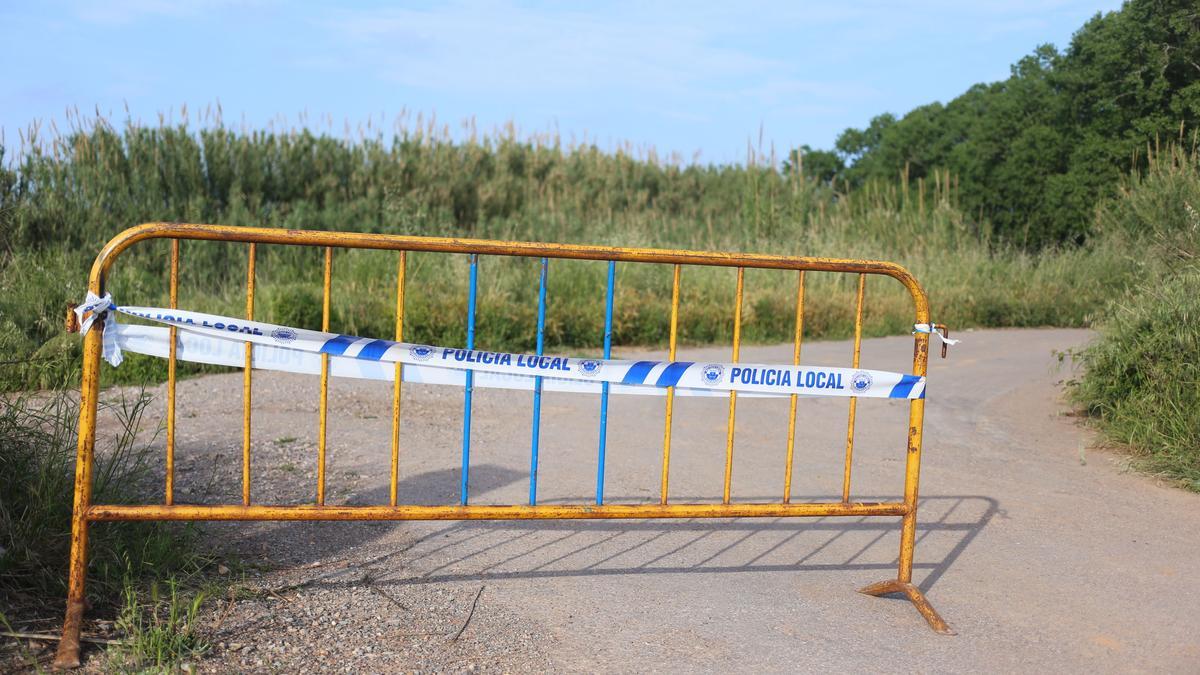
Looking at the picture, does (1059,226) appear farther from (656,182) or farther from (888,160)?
(888,160)

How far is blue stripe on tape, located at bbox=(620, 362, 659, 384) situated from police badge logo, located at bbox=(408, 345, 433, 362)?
0.90 metres

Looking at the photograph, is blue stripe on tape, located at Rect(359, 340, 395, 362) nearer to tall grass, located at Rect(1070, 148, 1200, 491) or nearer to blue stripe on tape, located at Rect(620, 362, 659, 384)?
blue stripe on tape, located at Rect(620, 362, 659, 384)

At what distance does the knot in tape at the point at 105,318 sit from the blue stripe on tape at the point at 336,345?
817mm

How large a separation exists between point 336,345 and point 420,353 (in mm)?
366

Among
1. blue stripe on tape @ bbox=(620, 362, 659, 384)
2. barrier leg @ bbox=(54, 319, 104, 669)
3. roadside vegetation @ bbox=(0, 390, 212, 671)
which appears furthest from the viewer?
blue stripe on tape @ bbox=(620, 362, 659, 384)

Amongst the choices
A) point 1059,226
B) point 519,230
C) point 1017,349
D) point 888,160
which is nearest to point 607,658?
point 1017,349

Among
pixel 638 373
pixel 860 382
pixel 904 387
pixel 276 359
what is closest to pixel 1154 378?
pixel 904 387

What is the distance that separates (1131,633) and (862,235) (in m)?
19.6

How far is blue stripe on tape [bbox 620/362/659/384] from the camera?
4.88 metres

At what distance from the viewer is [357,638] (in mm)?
4281

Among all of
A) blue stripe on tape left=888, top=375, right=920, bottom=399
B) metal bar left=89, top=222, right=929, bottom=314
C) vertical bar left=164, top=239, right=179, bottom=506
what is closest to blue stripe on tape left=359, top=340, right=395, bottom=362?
metal bar left=89, top=222, right=929, bottom=314

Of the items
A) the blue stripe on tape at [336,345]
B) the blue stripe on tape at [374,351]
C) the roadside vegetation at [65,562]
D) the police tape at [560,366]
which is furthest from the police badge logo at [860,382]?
the roadside vegetation at [65,562]

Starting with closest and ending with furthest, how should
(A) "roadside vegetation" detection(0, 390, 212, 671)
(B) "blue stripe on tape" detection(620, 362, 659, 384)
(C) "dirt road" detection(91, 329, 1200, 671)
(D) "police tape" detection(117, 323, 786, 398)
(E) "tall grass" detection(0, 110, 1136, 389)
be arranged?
(A) "roadside vegetation" detection(0, 390, 212, 671), (C) "dirt road" detection(91, 329, 1200, 671), (D) "police tape" detection(117, 323, 786, 398), (B) "blue stripe on tape" detection(620, 362, 659, 384), (E) "tall grass" detection(0, 110, 1136, 389)

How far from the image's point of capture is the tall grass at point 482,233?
43.8 ft
